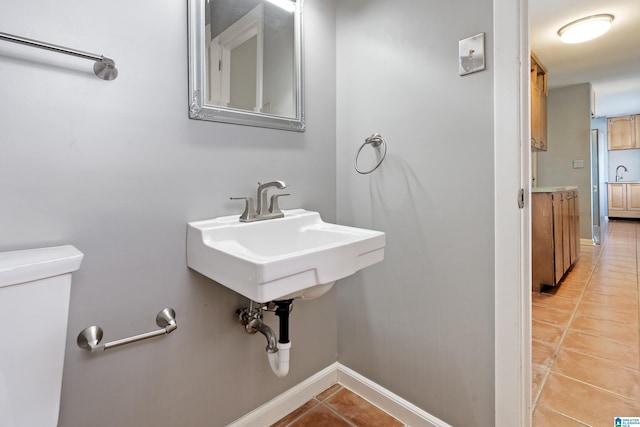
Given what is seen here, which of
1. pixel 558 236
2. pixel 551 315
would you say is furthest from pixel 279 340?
pixel 558 236

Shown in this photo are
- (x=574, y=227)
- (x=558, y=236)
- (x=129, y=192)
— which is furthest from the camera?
(x=574, y=227)

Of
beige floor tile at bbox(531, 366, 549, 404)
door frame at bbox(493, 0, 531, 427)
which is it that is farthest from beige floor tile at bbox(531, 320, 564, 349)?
door frame at bbox(493, 0, 531, 427)

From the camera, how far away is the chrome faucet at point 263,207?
3.77 ft

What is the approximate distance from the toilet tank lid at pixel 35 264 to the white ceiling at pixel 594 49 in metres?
3.01

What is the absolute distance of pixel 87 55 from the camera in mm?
820

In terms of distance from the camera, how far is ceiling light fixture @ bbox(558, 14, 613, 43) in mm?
2543

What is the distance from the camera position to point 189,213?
108cm

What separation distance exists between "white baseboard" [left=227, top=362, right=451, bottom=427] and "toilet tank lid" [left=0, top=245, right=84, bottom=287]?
0.88 m

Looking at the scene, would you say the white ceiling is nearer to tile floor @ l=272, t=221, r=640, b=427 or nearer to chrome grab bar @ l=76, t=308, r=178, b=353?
tile floor @ l=272, t=221, r=640, b=427

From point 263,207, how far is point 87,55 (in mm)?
681

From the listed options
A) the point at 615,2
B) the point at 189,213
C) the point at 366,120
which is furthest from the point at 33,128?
the point at 615,2

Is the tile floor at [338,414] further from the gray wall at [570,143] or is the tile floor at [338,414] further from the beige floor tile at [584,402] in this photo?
the gray wall at [570,143]

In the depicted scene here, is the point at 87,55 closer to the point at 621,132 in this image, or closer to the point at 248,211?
the point at 248,211

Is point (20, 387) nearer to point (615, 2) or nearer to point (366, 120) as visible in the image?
point (366, 120)
